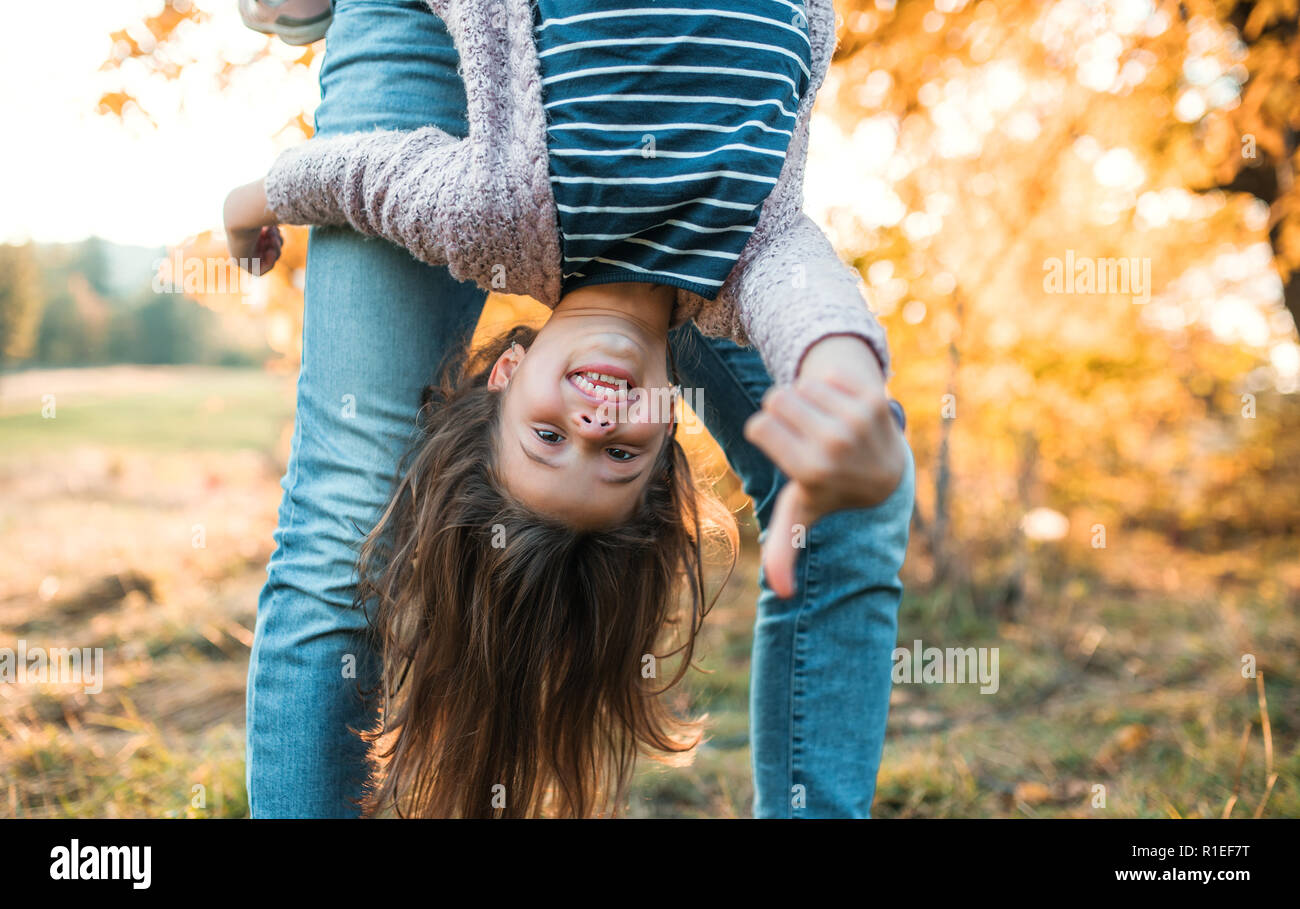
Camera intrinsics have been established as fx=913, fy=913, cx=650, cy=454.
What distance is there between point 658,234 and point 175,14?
1995 mm

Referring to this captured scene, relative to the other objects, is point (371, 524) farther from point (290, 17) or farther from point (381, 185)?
point (290, 17)

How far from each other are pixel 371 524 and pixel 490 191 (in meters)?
0.65

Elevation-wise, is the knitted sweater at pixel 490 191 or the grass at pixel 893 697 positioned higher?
the knitted sweater at pixel 490 191

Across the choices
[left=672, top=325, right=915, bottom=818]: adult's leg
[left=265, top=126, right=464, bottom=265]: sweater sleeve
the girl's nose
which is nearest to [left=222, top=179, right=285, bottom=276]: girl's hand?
[left=265, top=126, right=464, bottom=265]: sweater sleeve

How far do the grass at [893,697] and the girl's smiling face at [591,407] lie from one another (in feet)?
1.68

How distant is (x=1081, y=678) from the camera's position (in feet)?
12.6

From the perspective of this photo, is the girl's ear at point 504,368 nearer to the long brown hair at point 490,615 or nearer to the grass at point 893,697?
the long brown hair at point 490,615

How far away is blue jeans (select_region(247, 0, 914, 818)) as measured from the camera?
1.57 meters

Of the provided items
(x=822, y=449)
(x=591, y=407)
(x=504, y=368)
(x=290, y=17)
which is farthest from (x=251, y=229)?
(x=822, y=449)

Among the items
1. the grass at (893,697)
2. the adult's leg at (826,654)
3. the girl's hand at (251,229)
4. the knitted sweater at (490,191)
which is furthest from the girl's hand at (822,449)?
the girl's hand at (251,229)

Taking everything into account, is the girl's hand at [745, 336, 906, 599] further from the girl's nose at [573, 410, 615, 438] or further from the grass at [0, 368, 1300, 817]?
the grass at [0, 368, 1300, 817]

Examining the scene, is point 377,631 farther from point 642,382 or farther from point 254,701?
point 642,382

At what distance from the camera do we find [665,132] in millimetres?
1470

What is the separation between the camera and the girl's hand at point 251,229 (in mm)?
1744
